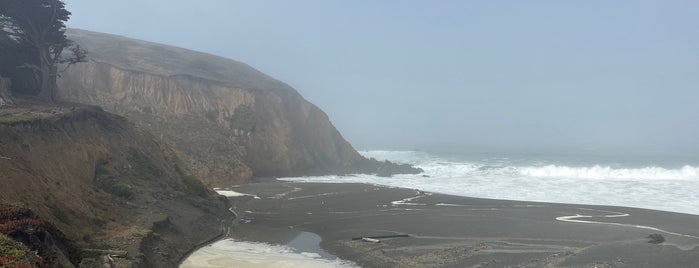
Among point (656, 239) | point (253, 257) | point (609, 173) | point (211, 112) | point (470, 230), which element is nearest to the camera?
point (253, 257)

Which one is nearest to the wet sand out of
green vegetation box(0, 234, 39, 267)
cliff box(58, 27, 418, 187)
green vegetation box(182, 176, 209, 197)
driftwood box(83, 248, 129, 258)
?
green vegetation box(182, 176, 209, 197)

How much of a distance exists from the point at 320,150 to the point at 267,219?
28.5 m

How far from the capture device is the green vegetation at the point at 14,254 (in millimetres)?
7027

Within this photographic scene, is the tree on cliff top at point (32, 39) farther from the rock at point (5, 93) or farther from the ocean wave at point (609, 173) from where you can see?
the ocean wave at point (609, 173)

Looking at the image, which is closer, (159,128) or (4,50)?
(4,50)

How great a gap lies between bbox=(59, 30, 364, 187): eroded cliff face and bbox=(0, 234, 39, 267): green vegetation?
2583 centimetres

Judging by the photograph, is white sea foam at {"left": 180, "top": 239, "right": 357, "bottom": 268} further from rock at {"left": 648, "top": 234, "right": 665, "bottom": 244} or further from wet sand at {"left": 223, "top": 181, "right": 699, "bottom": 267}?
rock at {"left": 648, "top": 234, "right": 665, "bottom": 244}

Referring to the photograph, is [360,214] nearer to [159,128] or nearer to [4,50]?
[4,50]

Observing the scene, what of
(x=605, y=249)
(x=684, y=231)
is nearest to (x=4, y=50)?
(x=605, y=249)

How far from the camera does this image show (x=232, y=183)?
34.9m

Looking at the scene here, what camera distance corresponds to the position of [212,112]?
147ft

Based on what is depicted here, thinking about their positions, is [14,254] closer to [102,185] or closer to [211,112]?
[102,185]

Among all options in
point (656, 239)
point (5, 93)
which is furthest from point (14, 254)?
point (5, 93)

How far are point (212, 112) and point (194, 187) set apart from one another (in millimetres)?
22814
